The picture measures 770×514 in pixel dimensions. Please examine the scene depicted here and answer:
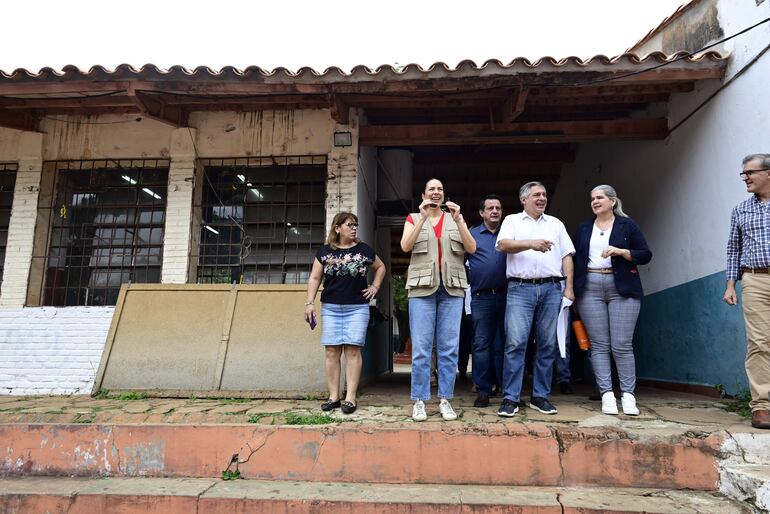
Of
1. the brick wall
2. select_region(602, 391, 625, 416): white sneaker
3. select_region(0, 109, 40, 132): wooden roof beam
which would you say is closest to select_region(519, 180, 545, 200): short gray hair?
select_region(602, 391, 625, 416): white sneaker

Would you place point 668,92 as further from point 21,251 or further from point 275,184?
point 21,251

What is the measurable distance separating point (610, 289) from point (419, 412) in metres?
1.81

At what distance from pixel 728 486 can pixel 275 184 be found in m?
5.21

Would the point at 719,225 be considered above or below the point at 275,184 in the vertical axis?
below

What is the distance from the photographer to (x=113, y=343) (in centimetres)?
514

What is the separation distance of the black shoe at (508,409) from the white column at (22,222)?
5.45 m

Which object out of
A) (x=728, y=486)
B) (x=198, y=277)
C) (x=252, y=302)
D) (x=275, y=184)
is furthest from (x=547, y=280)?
(x=198, y=277)

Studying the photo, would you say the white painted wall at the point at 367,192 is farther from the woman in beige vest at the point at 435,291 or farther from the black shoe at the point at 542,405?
the black shoe at the point at 542,405

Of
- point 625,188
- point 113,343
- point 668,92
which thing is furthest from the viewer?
point 625,188

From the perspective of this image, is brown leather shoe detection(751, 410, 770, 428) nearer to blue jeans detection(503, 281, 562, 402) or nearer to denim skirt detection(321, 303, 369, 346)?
blue jeans detection(503, 281, 562, 402)

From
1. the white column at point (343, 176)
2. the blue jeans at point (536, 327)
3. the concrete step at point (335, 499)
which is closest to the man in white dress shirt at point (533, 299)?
the blue jeans at point (536, 327)

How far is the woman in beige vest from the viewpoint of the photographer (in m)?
3.81

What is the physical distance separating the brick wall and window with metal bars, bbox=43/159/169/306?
457 millimetres

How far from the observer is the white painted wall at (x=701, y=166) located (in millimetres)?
4434
